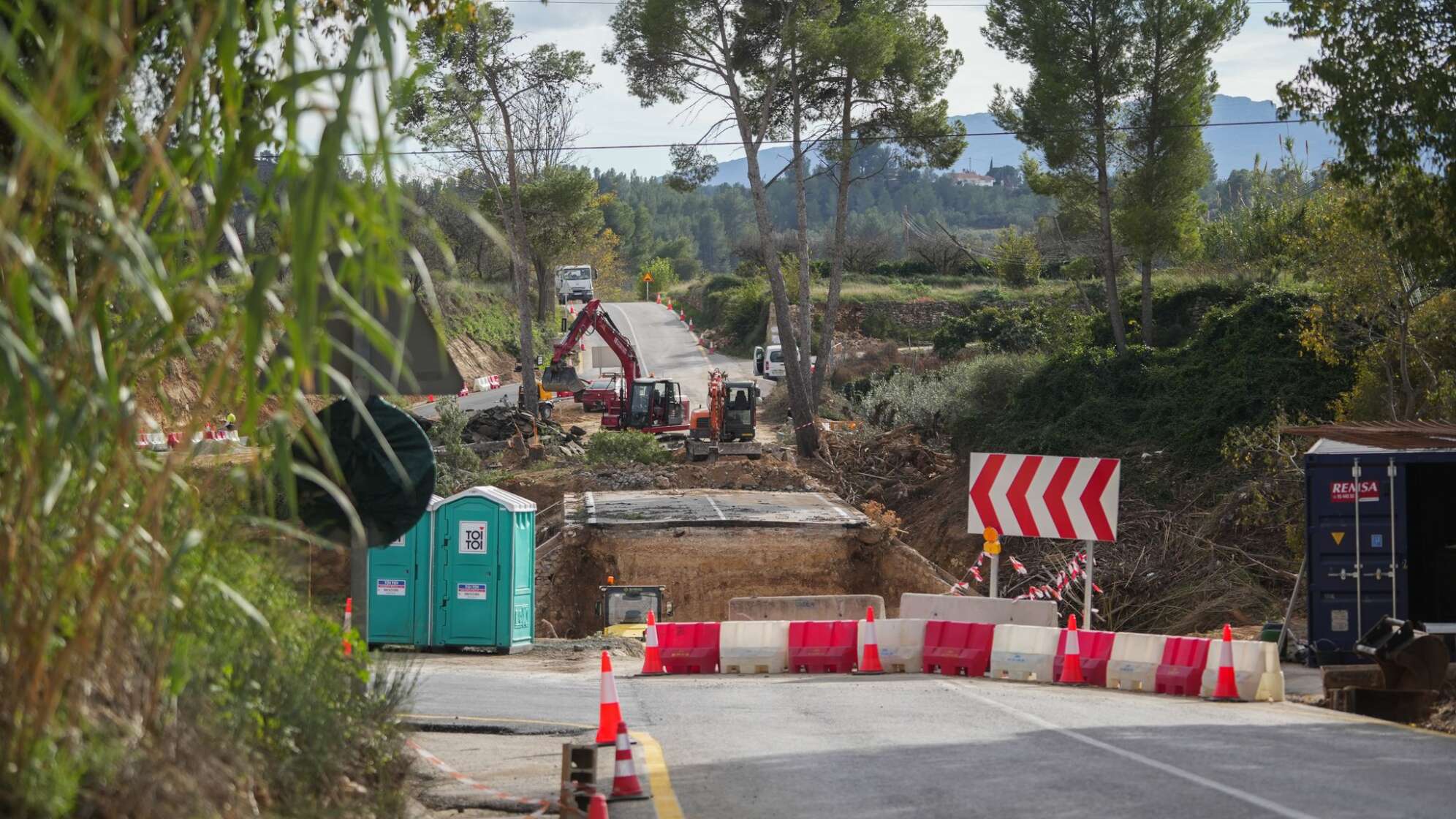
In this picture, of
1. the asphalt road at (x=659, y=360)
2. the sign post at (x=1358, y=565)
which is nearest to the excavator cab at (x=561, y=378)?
the asphalt road at (x=659, y=360)

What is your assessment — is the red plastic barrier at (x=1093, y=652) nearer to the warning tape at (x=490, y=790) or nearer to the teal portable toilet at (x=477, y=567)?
the teal portable toilet at (x=477, y=567)

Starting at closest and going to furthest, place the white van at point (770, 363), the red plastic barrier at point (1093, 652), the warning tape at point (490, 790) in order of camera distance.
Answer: the warning tape at point (490, 790), the red plastic barrier at point (1093, 652), the white van at point (770, 363)

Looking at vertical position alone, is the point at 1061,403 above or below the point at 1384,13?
below

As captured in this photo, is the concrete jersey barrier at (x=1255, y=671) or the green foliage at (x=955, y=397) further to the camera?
the green foliage at (x=955, y=397)

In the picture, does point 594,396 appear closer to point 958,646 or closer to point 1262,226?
point 1262,226

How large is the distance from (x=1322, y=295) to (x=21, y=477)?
102ft

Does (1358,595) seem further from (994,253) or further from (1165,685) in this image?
(994,253)

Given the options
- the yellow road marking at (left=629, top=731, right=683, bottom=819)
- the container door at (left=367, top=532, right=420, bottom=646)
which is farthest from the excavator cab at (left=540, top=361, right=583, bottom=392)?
the yellow road marking at (left=629, top=731, right=683, bottom=819)

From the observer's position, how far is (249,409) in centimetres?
468

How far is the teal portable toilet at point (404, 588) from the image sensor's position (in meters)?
19.5

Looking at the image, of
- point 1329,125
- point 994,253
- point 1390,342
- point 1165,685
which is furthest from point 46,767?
point 994,253

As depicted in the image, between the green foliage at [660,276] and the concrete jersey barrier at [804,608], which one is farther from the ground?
the green foliage at [660,276]

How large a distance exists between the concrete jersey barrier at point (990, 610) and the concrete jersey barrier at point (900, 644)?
352 mm

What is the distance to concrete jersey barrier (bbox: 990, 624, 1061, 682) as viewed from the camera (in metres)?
16.1
